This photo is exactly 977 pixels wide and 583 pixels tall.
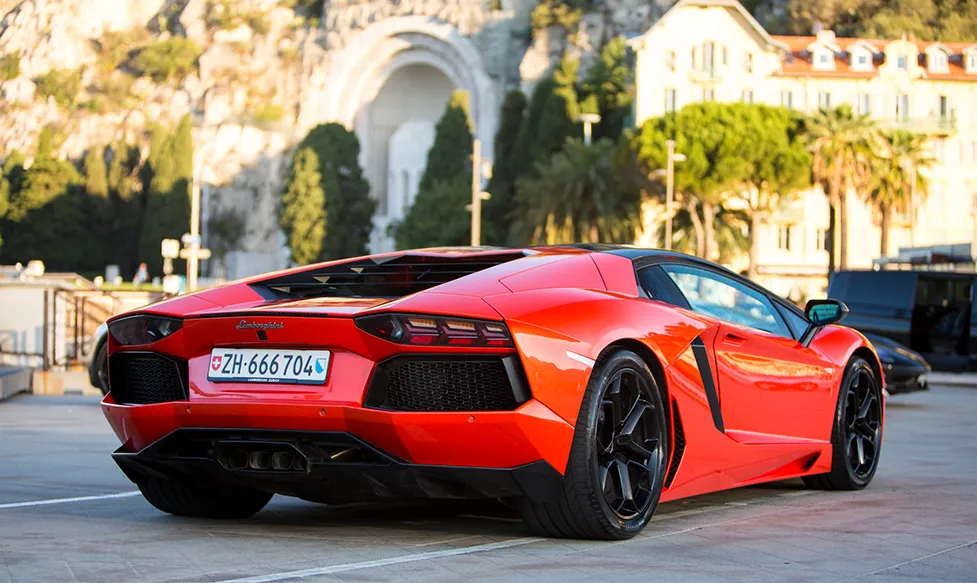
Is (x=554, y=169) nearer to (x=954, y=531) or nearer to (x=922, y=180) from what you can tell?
(x=922, y=180)

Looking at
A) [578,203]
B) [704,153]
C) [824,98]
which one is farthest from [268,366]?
[824,98]

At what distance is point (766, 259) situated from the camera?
7144 cm

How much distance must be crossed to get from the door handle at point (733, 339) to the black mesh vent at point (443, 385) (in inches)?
62.7

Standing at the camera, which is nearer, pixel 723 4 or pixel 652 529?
pixel 652 529

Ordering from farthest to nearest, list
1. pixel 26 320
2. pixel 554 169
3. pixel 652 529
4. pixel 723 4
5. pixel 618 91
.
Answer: pixel 618 91
pixel 723 4
pixel 554 169
pixel 26 320
pixel 652 529

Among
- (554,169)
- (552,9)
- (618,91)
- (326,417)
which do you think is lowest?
(326,417)

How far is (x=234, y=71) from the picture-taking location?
110312 mm

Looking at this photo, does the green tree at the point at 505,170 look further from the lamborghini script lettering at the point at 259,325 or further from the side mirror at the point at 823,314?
the lamborghini script lettering at the point at 259,325

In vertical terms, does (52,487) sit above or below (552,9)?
below

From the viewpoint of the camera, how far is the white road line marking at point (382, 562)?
168 inches

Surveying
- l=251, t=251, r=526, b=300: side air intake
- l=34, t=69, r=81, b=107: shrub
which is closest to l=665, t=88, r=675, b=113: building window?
l=34, t=69, r=81, b=107: shrub

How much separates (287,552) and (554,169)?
5553 cm

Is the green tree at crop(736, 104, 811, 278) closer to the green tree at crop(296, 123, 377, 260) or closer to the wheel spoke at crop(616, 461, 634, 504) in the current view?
the green tree at crop(296, 123, 377, 260)

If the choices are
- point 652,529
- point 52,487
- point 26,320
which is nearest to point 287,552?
point 652,529
